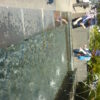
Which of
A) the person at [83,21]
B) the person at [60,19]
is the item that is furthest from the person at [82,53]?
the person at [60,19]

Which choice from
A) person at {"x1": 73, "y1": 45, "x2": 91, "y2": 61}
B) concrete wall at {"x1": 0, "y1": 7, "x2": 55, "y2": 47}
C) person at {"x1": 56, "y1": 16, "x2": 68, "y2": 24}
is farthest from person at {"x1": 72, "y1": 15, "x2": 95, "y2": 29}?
concrete wall at {"x1": 0, "y1": 7, "x2": 55, "y2": 47}

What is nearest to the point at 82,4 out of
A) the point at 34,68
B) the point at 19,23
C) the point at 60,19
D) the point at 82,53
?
the point at 82,53

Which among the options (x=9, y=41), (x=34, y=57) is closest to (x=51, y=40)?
A: (x=34, y=57)

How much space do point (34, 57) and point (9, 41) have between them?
7.93 ft

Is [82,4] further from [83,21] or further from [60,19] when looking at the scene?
[60,19]

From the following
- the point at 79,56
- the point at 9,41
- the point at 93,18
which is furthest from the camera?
the point at 93,18

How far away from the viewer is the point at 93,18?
1073cm

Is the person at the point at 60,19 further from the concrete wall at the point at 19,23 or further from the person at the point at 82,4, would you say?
the person at the point at 82,4

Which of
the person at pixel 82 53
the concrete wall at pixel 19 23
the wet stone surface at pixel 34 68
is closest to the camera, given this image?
the concrete wall at pixel 19 23

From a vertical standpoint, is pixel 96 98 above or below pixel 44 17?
below

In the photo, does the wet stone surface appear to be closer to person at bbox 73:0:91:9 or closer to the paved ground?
the paved ground

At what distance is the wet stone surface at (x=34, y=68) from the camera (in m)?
4.24

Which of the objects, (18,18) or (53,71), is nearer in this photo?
(18,18)

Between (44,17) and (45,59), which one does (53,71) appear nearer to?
(45,59)
